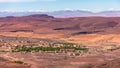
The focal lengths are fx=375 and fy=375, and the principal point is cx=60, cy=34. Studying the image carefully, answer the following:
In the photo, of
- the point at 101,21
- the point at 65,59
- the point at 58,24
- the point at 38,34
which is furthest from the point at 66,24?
the point at 65,59

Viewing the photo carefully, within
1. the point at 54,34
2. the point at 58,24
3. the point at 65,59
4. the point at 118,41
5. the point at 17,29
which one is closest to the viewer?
the point at 65,59

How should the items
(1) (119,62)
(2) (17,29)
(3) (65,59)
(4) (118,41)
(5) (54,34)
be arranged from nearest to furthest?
(1) (119,62) → (3) (65,59) → (4) (118,41) → (5) (54,34) → (2) (17,29)

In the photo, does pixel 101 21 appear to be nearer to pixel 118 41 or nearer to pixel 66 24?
pixel 66 24

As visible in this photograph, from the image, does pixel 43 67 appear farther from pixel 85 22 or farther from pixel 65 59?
pixel 85 22

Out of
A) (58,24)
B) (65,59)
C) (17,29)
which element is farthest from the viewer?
(58,24)

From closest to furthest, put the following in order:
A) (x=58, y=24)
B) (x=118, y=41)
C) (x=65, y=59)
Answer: (x=65, y=59) < (x=118, y=41) < (x=58, y=24)

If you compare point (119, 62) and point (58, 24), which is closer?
point (119, 62)

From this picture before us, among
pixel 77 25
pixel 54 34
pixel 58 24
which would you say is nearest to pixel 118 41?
pixel 54 34

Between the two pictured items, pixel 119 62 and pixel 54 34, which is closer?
pixel 119 62
